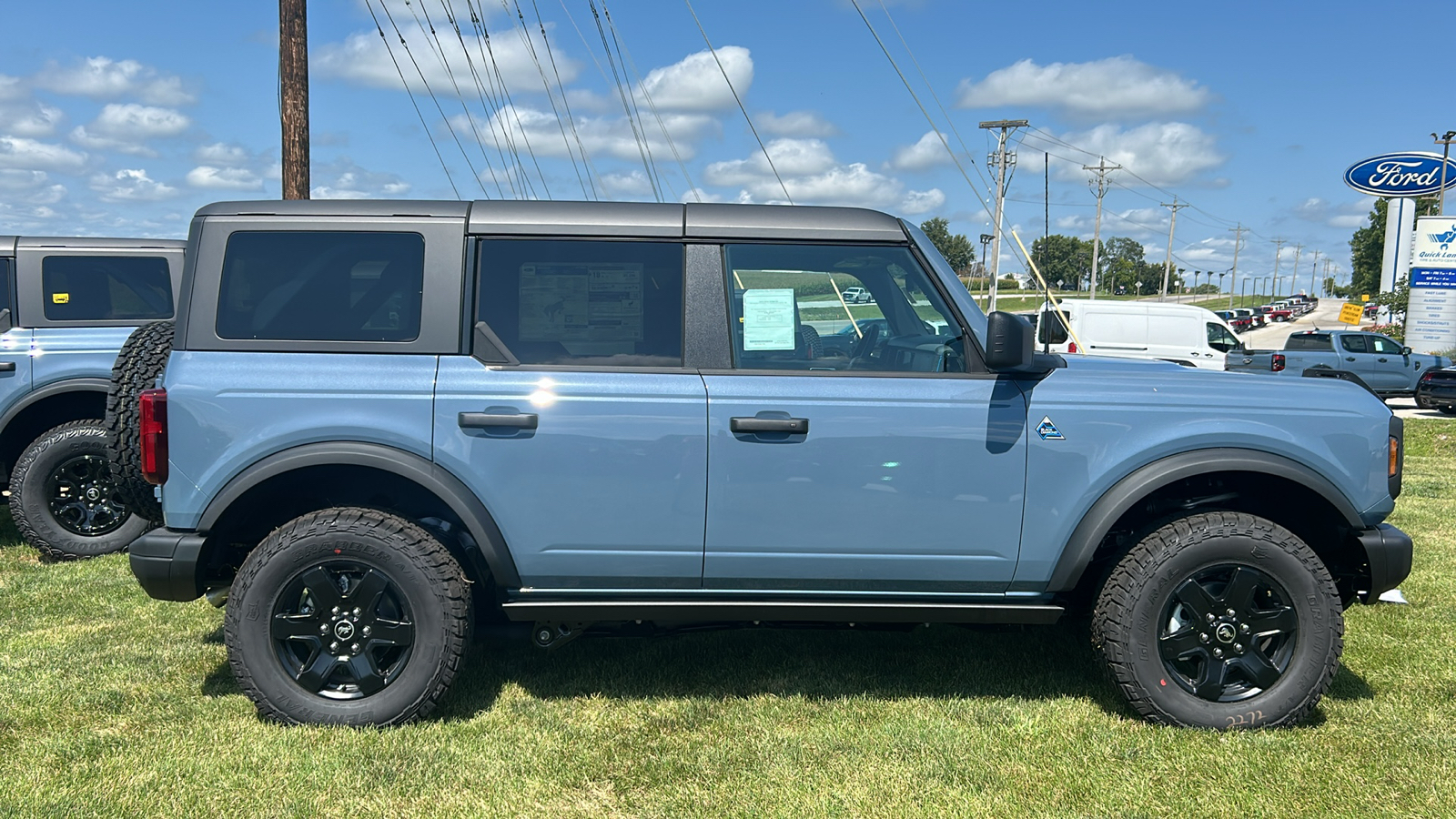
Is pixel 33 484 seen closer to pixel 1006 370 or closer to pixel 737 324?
pixel 737 324

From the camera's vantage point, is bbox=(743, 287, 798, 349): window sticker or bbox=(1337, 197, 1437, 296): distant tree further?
bbox=(1337, 197, 1437, 296): distant tree

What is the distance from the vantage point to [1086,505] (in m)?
3.82

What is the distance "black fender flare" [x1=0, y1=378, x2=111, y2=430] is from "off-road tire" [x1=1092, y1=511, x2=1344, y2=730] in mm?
5912

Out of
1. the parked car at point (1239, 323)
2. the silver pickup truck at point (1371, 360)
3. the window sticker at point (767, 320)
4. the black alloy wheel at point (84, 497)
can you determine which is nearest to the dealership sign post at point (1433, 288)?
the silver pickup truck at point (1371, 360)

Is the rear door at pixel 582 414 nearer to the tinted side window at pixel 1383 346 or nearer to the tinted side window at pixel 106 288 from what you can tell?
the tinted side window at pixel 106 288

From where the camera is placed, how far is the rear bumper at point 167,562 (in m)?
3.74

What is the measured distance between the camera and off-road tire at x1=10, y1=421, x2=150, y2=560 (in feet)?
20.8

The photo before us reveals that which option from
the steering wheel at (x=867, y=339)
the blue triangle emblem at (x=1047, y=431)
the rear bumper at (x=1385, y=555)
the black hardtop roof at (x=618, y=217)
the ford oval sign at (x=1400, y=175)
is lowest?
the rear bumper at (x=1385, y=555)

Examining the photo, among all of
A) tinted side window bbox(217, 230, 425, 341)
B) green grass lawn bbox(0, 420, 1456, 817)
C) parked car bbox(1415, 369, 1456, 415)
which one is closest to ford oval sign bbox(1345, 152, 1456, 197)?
parked car bbox(1415, 369, 1456, 415)

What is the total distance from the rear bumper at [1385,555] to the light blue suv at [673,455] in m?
0.01

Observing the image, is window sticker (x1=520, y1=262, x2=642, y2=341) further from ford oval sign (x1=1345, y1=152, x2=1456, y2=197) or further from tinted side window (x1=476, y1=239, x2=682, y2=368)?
ford oval sign (x1=1345, y1=152, x2=1456, y2=197)

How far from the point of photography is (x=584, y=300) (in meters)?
3.90

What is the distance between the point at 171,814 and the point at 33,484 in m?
4.03

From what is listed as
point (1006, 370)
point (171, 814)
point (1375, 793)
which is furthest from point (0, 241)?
point (1375, 793)
